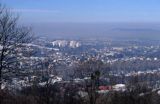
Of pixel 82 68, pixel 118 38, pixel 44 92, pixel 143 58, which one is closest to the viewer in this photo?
pixel 44 92

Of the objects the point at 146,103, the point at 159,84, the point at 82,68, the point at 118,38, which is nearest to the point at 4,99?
the point at 82,68

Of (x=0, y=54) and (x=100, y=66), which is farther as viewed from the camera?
(x=100, y=66)

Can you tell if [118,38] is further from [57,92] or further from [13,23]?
[13,23]

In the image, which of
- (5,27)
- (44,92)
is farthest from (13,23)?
(44,92)

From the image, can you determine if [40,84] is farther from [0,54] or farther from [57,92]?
[0,54]

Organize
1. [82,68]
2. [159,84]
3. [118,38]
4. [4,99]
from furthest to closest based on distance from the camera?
[118,38] → [159,84] → [82,68] → [4,99]

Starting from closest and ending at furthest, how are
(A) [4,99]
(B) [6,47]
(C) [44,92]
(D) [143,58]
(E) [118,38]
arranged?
(B) [6,47], (A) [4,99], (C) [44,92], (D) [143,58], (E) [118,38]

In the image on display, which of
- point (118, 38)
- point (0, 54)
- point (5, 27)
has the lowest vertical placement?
point (118, 38)

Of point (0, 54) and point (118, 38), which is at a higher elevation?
point (0, 54)

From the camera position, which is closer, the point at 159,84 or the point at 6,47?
the point at 6,47
